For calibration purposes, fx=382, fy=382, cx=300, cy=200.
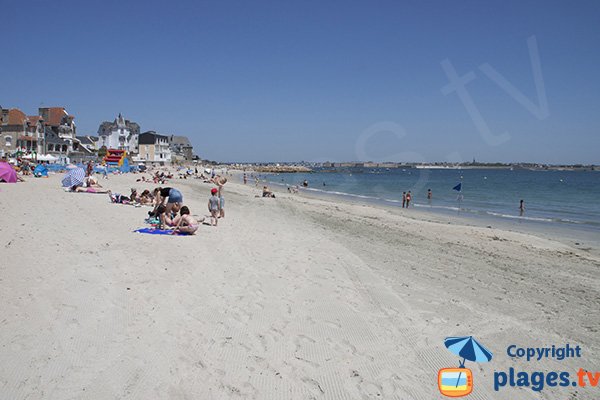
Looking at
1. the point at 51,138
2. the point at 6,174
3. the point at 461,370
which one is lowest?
the point at 461,370

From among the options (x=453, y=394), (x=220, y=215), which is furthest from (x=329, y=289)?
(x=220, y=215)

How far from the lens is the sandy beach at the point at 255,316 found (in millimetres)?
3643

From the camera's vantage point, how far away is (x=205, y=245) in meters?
9.01

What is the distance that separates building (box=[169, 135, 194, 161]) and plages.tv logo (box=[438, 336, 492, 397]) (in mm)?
124968

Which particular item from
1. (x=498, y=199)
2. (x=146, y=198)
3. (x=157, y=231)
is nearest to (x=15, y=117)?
(x=146, y=198)

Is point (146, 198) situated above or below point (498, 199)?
above

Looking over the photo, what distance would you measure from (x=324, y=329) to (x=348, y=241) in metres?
6.74

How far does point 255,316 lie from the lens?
16.9 feet

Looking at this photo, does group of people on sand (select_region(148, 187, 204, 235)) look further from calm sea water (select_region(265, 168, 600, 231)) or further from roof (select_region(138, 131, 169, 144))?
roof (select_region(138, 131, 169, 144))

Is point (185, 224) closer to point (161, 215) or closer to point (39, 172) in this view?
point (161, 215)

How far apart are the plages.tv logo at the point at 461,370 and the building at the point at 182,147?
125 metres

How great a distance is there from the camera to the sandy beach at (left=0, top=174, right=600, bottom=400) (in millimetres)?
3643

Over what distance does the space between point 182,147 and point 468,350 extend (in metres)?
131

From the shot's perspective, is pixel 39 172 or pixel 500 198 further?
pixel 500 198
